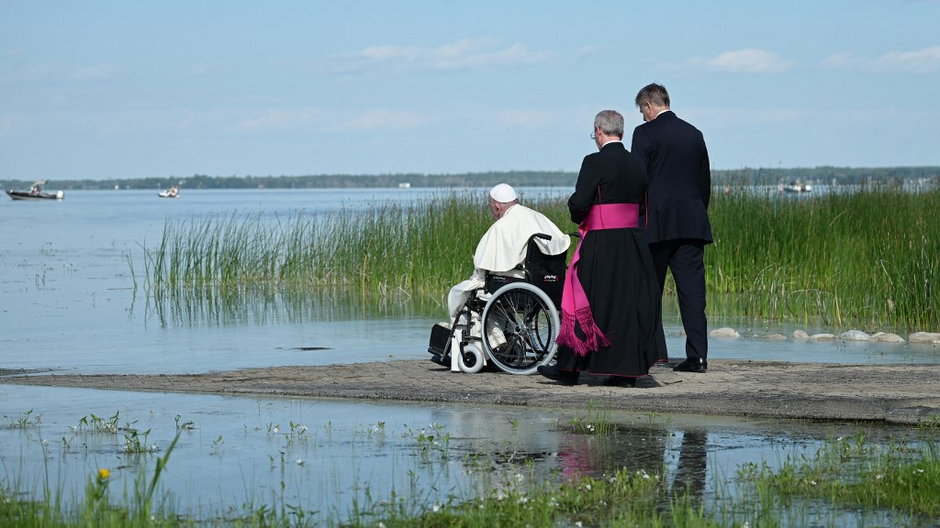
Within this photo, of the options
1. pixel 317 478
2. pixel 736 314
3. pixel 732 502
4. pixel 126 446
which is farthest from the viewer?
pixel 736 314

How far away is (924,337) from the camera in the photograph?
13.4 meters

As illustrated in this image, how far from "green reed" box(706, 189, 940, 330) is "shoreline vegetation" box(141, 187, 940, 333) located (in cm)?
2

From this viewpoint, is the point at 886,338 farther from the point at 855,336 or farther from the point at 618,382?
the point at 618,382

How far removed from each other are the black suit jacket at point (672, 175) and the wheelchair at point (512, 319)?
2.66 feet

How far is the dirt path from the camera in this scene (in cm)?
808

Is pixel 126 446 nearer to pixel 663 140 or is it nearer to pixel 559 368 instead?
pixel 559 368

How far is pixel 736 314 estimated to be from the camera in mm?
16734

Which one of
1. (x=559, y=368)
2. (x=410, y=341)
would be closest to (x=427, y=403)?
(x=559, y=368)

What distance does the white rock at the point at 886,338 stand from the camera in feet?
44.1

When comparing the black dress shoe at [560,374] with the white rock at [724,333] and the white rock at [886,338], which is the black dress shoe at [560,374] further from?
the white rock at [886,338]

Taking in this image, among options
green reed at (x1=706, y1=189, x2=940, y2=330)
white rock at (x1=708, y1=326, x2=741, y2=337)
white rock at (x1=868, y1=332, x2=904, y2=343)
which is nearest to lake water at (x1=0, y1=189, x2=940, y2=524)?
white rock at (x1=868, y1=332, x2=904, y2=343)

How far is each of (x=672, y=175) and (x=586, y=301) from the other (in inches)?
53.9

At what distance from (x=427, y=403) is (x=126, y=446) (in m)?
2.31

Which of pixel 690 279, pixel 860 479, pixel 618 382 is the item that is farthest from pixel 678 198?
pixel 860 479
